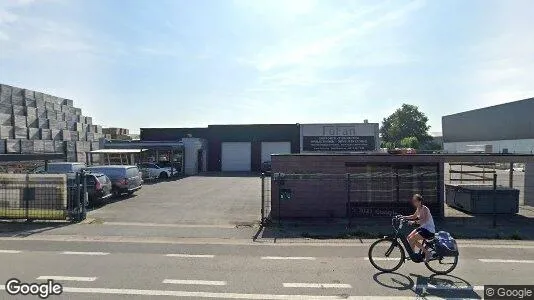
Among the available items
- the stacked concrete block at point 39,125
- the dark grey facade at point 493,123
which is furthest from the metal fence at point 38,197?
the dark grey facade at point 493,123

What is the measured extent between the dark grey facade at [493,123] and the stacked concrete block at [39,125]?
6503 cm

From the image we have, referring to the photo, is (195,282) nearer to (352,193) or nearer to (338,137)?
(352,193)

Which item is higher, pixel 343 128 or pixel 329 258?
pixel 343 128

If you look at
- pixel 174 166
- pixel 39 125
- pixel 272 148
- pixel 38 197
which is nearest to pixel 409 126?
pixel 272 148

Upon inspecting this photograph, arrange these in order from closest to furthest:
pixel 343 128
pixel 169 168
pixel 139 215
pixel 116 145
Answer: pixel 139 215 < pixel 343 128 < pixel 169 168 < pixel 116 145

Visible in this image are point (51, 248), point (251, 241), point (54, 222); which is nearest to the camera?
point (51, 248)

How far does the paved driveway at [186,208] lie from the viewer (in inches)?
570

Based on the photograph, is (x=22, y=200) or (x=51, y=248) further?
(x=22, y=200)

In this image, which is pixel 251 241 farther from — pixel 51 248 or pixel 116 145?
pixel 116 145

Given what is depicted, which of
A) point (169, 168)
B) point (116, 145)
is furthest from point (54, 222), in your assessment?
point (116, 145)

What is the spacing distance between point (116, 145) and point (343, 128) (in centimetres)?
2336

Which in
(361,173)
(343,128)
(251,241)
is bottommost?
(251,241)

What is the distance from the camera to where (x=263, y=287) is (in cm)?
704

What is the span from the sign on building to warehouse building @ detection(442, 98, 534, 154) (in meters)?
34.0
